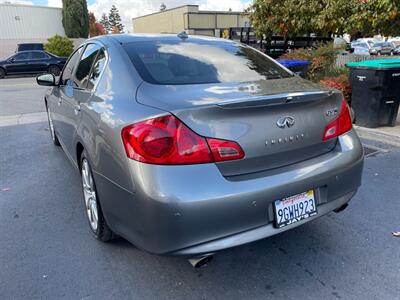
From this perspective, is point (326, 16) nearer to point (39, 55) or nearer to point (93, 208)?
point (93, 208)

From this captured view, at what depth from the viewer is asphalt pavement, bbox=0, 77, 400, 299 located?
2.40 m

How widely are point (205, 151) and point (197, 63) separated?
1075 millimetres

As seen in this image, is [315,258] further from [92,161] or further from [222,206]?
[92,161]

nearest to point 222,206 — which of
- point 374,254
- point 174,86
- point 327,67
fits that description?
point 174,86

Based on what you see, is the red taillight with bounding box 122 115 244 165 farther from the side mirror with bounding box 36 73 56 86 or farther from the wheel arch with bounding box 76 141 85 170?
the side mirror with bounding box 36 73 56 86

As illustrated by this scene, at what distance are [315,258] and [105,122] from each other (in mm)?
1821

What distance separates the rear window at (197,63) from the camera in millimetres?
2652

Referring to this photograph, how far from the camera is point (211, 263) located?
2693 mm

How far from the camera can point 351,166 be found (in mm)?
2578

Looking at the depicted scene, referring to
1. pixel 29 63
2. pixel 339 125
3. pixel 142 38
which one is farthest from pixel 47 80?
pixel 29 63

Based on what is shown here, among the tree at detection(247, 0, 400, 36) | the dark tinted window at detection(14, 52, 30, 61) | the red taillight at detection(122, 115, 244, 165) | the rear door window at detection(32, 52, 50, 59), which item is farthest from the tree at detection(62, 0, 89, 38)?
the red taillight at detection(122, 115, 244, 165)

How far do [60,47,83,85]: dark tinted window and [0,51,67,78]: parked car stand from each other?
1772 centimetres

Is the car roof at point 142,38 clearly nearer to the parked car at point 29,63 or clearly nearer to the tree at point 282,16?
the tree at point 282,16

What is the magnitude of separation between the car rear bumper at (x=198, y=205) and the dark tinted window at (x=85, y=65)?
4.71 feet
